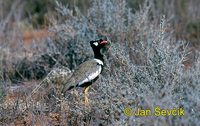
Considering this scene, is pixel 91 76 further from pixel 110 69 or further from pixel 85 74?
pixel 110 69

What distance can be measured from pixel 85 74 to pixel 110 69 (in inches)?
12.1

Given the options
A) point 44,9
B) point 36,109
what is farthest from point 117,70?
point 44,9

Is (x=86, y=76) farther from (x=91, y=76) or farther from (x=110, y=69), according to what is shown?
(x=110, y=69)

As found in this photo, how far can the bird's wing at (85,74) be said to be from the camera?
690 centimetres

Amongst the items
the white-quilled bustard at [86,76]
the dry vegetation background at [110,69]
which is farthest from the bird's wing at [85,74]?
the dry vegetation background at [110,69]

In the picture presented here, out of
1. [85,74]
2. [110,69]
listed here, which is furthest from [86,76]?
[110,69]

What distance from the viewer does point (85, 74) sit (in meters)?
6.92

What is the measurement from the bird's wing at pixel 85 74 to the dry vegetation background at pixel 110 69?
0.11 metres

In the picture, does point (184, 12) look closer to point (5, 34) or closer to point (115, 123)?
point (5, 34)

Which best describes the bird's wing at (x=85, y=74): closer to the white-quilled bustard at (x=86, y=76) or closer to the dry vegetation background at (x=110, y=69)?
the white-quilled bustard at (x=86, y=76)

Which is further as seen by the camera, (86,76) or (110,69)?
(110,69)

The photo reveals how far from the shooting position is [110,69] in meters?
7.05

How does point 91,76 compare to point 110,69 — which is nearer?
point 91,76

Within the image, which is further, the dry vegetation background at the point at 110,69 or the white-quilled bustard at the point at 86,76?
the white-quilled bustard at the point at 86,76
